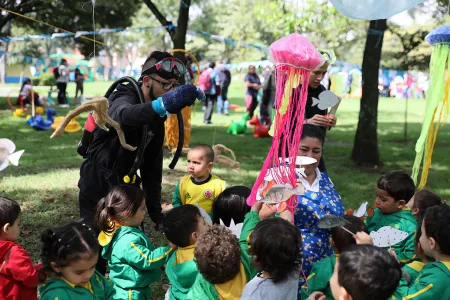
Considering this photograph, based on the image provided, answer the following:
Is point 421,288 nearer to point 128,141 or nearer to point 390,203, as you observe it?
point 390,203

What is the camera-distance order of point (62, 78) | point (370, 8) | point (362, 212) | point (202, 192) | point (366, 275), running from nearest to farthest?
point (366, 275) → point (370, 8) → point (362, 212) → point (202, 192) → point (62, 78)

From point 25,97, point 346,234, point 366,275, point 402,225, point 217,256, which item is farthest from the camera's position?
point 25,97

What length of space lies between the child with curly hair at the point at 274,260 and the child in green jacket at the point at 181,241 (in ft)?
1.68

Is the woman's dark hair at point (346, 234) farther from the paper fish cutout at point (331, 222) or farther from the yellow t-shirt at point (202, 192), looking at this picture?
the yellow t-shirt at point (202, 192)

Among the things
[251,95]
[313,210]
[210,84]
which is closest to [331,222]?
[313,210]

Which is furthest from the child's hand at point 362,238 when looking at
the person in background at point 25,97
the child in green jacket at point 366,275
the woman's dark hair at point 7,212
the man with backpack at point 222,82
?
the person in background at point 25,97

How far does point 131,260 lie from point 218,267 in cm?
64

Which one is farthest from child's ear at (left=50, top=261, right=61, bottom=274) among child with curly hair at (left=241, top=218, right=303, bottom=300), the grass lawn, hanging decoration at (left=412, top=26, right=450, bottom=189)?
hanging decoration at (left=412, top=26, right=450, bottom=189)

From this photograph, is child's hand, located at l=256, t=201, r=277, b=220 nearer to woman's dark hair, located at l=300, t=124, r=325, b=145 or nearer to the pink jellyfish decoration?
the pink jellyfish decoration

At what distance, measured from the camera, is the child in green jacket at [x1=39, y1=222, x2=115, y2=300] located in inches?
97.7

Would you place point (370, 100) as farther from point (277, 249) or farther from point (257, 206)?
point (277, 249)

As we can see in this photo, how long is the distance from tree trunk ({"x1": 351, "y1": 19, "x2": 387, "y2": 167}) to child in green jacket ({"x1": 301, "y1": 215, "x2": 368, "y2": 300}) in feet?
19.5

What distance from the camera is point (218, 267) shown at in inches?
99.9

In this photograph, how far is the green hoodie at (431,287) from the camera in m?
2.52
